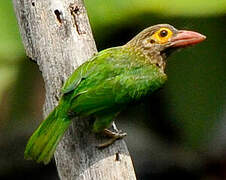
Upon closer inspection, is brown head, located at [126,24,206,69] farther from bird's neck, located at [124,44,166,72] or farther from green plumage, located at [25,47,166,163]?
green plumage, located at [25,47,166,163]

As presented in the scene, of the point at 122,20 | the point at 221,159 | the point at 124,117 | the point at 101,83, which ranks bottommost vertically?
the point at 221,159

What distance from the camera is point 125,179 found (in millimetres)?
4316

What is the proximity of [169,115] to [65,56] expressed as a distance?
3350 millimetres

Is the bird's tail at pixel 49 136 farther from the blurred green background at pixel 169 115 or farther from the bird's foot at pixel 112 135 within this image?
the blurred green background at pixel 169 115

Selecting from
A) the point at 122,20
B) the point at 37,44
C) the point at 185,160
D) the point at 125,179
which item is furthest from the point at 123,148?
the point at 185,160

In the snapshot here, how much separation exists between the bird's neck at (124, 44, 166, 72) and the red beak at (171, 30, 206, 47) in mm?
111

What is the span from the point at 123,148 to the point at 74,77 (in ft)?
1.34

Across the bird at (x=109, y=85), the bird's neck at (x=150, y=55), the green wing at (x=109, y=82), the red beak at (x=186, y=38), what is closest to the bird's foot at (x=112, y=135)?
the bird at (x=109, y=85)

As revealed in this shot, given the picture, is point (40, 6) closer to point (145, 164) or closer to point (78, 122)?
point (78, 122)

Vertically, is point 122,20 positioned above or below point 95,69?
below

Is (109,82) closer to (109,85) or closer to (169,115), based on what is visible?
(109,85)

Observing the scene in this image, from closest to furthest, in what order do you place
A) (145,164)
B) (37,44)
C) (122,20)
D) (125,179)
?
1. (125,179)
2. (37,44)
3. (122,20)
4. (145,164)

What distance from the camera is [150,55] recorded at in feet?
16.0

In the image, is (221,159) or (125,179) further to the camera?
(221,159)
